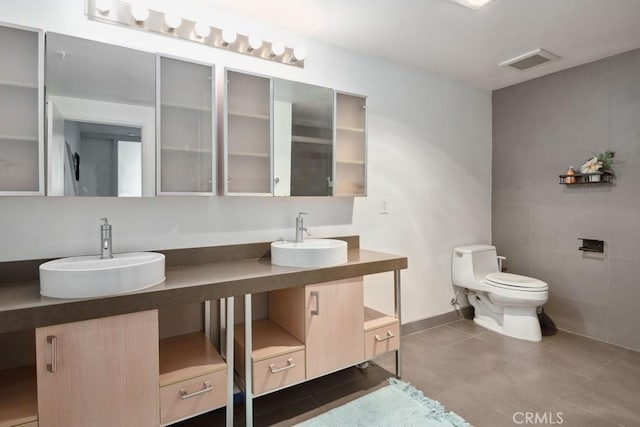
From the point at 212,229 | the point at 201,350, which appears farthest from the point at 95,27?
the point at 201,350

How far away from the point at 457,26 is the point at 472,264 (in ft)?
6.18

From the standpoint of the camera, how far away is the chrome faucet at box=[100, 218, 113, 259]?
156 centimetres

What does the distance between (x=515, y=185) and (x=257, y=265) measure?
8.63 feet

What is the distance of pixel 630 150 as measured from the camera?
2.50 m

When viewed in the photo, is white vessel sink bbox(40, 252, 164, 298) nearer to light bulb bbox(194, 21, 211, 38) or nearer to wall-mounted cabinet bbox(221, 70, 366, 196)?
wall-mounted cabinet bbox(221, 70, 366, 196)

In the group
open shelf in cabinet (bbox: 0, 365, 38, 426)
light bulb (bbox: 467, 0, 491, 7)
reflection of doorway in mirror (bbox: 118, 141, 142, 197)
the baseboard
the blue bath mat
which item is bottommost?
the blue bath mat

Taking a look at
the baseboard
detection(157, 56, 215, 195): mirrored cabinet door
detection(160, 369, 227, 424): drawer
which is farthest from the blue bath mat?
detection(157, 56, 215, 195): mirrored cabinet door

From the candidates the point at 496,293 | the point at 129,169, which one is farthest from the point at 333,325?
the point at 496,293

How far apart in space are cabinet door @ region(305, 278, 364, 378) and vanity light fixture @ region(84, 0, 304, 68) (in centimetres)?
144

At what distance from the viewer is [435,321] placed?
9.85 ft

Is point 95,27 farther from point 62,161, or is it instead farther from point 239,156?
point 239,156

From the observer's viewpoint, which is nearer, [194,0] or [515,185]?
[194,0]

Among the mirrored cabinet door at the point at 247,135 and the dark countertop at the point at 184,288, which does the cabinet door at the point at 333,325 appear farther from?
the mirrored cabinet door at the point at 247,135

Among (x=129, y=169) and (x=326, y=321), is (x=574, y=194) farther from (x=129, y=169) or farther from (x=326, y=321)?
(x=129, y=169)
